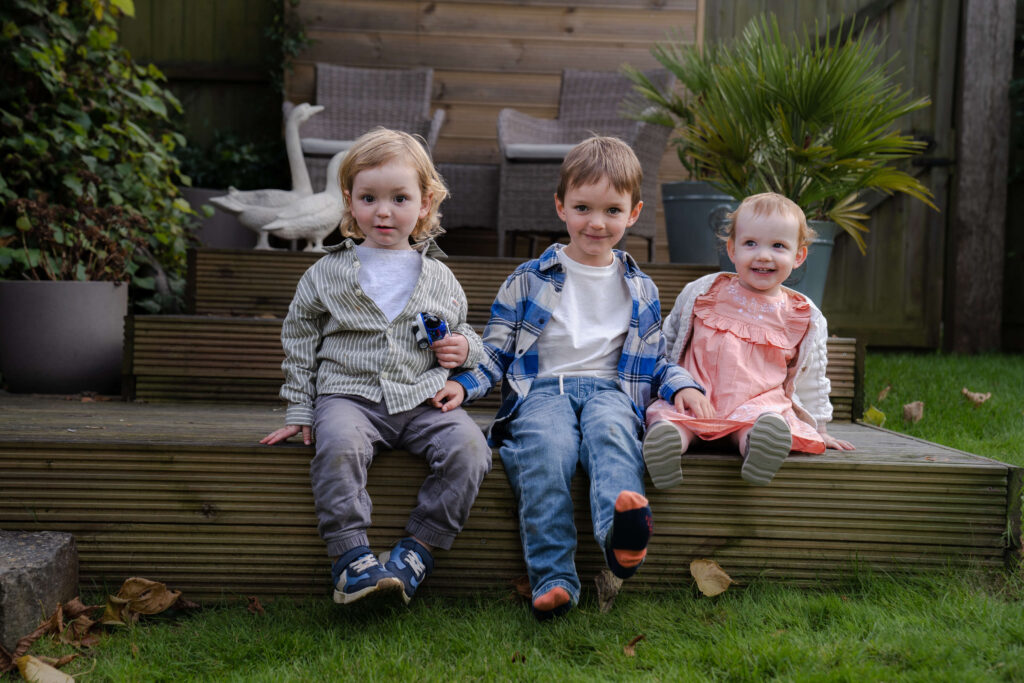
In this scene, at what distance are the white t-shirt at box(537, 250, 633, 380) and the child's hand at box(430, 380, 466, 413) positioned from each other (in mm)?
228

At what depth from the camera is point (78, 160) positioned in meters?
3.35

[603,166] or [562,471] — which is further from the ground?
[603,166]

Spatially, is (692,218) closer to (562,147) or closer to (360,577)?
(562,147)

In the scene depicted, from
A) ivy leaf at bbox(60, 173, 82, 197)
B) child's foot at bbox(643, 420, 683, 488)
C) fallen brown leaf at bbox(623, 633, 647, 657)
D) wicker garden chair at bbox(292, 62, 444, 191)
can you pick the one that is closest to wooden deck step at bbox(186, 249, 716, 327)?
ivy leaf at bbox(60, 173, 82, 197)

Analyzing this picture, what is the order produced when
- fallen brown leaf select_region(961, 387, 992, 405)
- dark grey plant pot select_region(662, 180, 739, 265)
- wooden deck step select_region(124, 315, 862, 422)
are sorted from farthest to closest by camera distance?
dark grey plant pot select_region(662, 180, 739, 265) → fallen brown leaf select_region(961, 387, 992, 405) → wooden deck step select_region(124, 315, 862, 422)

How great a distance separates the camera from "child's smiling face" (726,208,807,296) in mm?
2051

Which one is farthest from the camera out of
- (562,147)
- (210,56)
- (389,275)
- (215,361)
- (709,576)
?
(210,56)

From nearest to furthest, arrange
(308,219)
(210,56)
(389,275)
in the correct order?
(389,275) → (308,219) → (210,56)

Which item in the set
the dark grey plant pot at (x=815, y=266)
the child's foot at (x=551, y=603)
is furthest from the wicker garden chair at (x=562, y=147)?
the child's foot at (x=551, y=603)

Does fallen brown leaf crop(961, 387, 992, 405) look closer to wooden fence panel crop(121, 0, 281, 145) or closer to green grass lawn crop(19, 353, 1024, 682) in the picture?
green grass lawn crop(19, 353, 1024, 682)

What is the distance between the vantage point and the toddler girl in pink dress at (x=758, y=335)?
2018 mm

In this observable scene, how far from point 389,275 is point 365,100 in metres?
3.32

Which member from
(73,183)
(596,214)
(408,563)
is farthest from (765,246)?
(73,183)

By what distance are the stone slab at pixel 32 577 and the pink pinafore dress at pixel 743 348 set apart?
1.31 m
